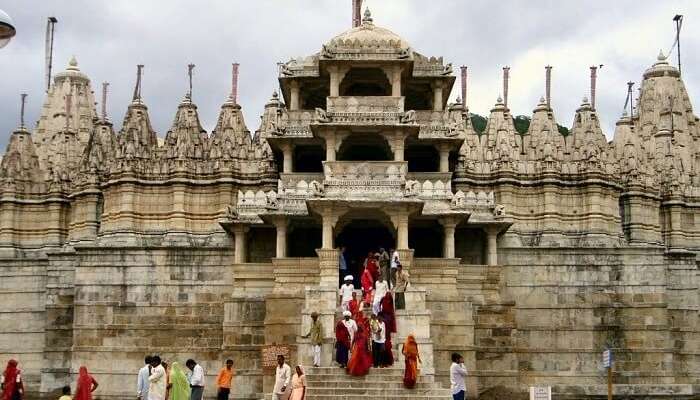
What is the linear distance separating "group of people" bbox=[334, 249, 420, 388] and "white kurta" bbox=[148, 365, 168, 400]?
5991 millimetres

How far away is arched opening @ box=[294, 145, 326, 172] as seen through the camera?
36.0 m

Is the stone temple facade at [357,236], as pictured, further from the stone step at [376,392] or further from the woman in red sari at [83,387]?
the woman in red sari at [83,387]

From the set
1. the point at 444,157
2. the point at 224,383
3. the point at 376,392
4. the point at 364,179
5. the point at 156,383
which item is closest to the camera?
the point at 156,383

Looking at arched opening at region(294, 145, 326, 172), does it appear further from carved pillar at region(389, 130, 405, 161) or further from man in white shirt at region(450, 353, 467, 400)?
man in white shirt at region(450, 353, 467, 400)

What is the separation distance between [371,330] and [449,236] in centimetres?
707

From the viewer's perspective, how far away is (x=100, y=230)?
38.3 meters

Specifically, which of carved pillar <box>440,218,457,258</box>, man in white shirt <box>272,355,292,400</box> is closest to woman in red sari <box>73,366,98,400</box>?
man in white shirt <box>272,355,292,400</box>

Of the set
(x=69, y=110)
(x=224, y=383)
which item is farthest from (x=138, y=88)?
(x=224, y=383)

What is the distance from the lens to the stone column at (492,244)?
3359 centimetres

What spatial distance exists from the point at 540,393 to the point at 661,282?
15011mm

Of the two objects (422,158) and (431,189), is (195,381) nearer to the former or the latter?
(431,189)

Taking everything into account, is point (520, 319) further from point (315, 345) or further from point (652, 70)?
point (652, 70)

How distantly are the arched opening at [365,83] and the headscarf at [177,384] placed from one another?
55.1 ft

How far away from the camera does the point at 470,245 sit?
34.8 meters
